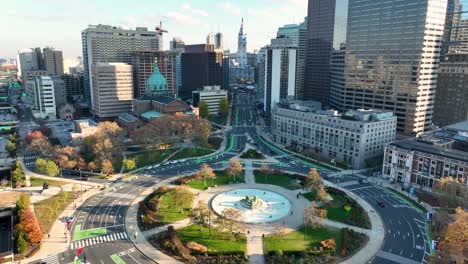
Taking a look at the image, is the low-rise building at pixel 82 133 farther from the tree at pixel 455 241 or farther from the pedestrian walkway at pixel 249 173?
the tree at pixel 455 241

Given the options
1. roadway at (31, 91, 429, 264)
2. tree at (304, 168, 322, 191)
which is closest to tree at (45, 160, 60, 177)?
roadway at (31, 91, 429, 264)

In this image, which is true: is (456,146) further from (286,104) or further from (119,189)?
(119,189)

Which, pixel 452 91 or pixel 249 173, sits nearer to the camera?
pixel 249 173

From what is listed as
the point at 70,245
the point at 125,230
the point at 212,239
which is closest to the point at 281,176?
the point at 212,239

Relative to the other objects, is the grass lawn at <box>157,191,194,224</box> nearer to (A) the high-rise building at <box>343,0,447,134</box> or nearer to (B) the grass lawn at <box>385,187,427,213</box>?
(B) the grass lawn at <box>385,187,427,213</box>

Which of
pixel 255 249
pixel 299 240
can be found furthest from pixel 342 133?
pixel 255 249

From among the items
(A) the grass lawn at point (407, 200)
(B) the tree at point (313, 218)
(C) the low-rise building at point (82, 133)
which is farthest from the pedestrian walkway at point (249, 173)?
(C) the low-rise building at point (82, 133)

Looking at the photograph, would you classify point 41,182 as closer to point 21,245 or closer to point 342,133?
point 21,245

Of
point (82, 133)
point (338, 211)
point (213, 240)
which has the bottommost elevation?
point (213, 240)
